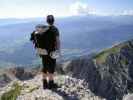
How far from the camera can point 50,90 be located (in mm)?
20641

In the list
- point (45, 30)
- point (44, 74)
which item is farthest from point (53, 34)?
point (44, 74)

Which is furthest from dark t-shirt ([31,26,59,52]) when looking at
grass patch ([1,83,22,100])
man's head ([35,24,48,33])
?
grass patch ([1,83,22,100])

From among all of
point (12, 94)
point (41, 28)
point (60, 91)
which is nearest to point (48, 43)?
point (41, 28)

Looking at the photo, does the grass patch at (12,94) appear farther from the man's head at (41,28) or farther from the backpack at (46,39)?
the man's head at (41,28)

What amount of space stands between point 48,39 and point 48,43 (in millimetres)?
248

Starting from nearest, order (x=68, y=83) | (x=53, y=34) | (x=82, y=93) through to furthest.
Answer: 1. (x=53, y=34)
2. (x=82, y=93)
3. (x=68, y=83)

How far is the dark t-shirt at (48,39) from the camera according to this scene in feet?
64.6

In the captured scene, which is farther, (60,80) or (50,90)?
(60,80)

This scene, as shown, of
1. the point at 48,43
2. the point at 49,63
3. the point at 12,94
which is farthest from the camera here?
the point at 12,94

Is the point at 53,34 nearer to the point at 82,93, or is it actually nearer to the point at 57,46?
the point at 57,46

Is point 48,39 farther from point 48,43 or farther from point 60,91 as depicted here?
point 60,91

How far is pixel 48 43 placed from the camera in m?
20.0

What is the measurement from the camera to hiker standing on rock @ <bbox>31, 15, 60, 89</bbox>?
1972 cm

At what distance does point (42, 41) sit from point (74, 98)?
3700 mm
